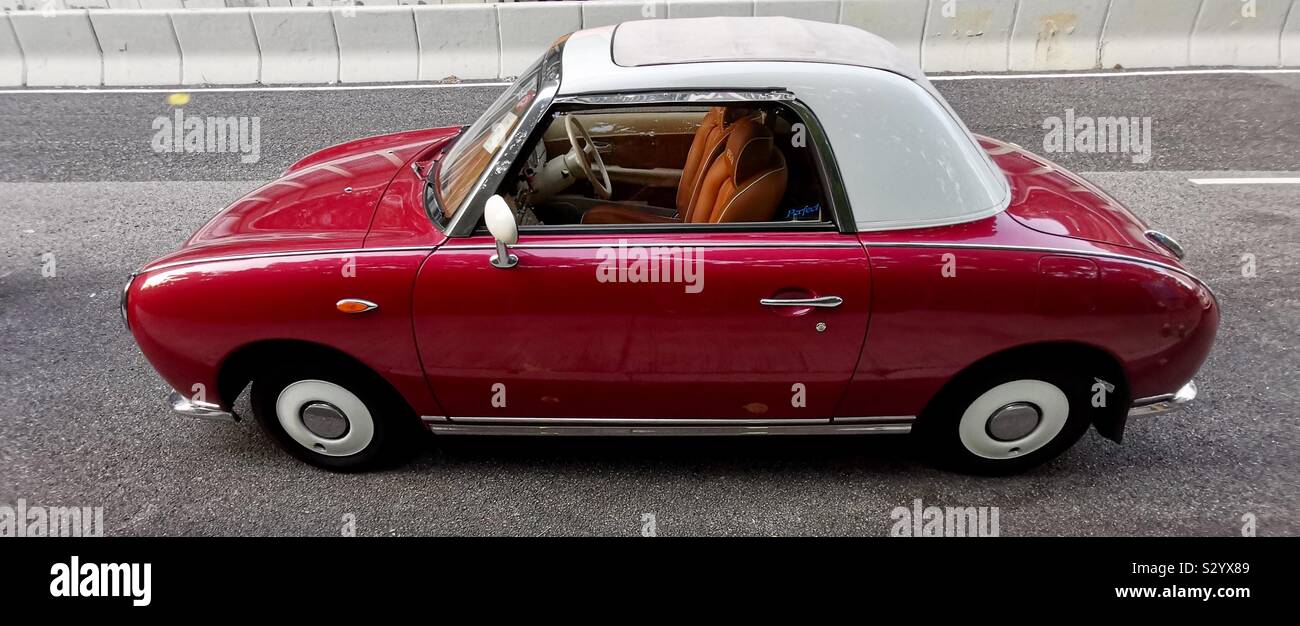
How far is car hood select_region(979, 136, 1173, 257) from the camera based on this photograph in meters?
Result: 3.02

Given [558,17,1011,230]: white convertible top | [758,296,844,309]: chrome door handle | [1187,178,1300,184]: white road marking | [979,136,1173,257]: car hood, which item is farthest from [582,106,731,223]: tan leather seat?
[1187,178,1300,184]: white road marking

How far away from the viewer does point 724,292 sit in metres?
2.83

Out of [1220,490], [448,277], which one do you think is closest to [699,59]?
[448,277]

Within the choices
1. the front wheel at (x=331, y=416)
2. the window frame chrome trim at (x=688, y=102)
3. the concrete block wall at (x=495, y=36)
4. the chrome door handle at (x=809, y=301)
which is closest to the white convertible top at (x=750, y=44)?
the window frame chrome trim at (x=688, y=102)

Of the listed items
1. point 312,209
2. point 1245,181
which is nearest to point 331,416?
Result: point 312,209

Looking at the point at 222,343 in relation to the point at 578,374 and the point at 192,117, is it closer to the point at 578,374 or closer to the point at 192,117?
the point at 578,374

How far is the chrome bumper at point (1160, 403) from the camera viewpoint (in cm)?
312

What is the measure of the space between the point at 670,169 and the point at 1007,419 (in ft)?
5.85

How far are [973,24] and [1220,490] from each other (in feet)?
19.9

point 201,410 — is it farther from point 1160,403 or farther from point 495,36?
point 495,36

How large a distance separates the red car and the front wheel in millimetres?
12

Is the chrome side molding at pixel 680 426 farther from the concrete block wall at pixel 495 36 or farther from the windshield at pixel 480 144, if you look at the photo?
the concrete block wall at pixel 495 36

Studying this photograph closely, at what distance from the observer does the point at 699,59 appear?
2.93 meters

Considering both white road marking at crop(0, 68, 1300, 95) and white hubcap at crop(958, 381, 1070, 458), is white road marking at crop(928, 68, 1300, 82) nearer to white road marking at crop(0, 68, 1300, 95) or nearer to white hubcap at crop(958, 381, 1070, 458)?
white road marking at crop(0, 68, 1300, 95)
